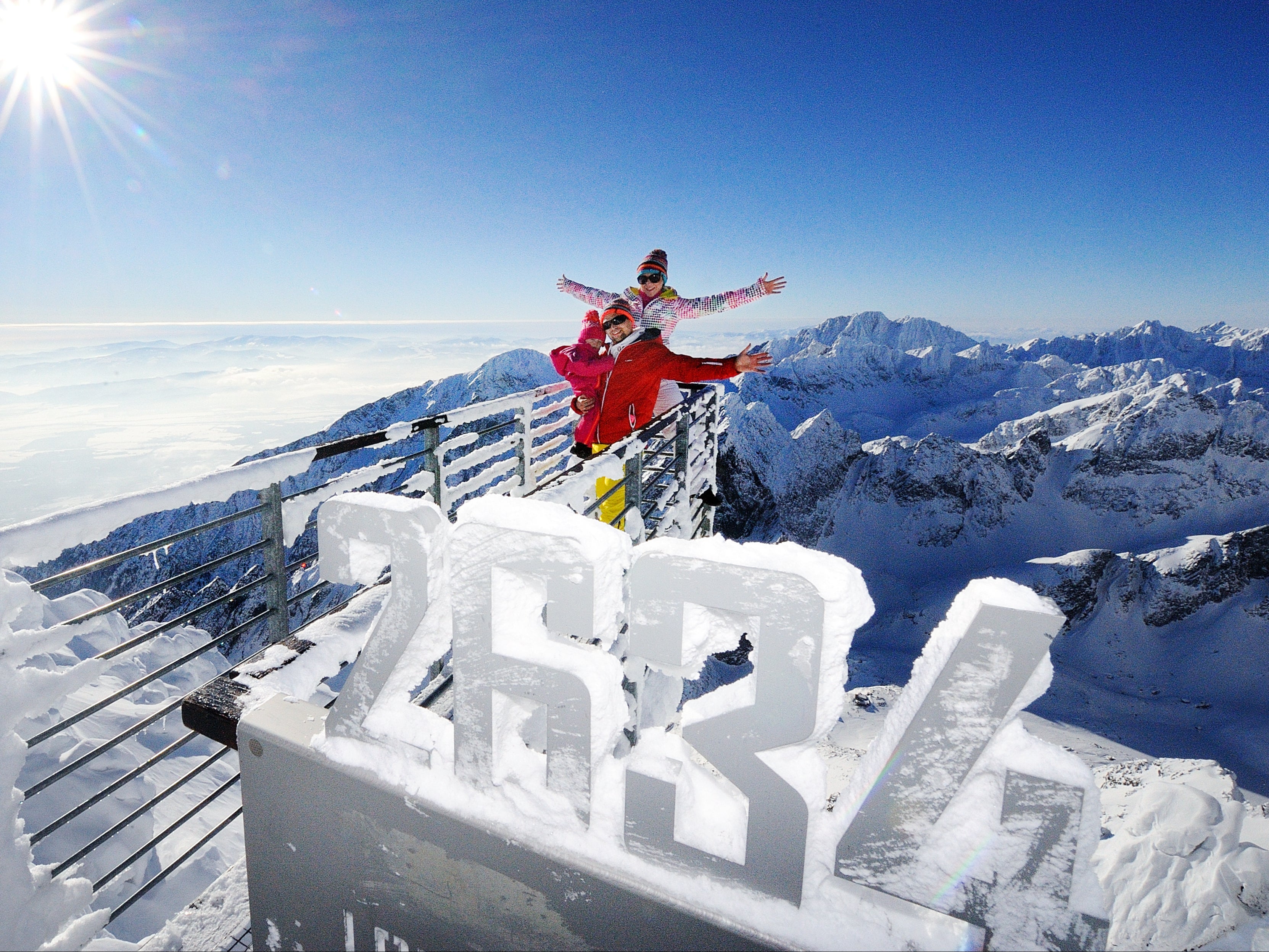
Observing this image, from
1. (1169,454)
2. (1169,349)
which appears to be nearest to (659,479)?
(1169,454)

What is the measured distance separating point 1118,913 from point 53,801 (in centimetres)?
905

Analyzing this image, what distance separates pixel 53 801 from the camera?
4.67m

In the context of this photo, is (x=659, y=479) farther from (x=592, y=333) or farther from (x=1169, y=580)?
(x=1169, y=580)

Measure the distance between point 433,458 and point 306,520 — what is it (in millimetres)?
971

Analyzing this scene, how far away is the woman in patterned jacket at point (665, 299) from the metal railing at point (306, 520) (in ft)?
2.28

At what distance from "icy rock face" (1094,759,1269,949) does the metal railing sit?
2469 mm

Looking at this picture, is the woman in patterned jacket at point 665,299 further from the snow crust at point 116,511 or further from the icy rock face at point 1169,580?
the icy rock face at point 1169,580

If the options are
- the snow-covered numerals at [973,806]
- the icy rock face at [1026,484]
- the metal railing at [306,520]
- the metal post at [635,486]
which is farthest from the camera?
the icy rock face at [1026,484]

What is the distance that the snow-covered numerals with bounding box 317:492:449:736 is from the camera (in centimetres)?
131

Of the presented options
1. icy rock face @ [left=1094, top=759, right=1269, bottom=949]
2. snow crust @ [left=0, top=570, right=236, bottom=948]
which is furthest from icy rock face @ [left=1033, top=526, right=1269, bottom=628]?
snow crust @ [left=0, top=570, right=236, bottom=948]

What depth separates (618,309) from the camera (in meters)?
3.96

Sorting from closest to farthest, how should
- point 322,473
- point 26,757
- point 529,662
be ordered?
point 529,662 < point 26,757 < point 322,473

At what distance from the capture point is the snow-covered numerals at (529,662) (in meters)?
1.16

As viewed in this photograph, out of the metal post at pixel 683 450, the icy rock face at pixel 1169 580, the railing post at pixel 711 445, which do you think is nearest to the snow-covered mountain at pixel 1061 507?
the icy rock face at pixel 1169 580
